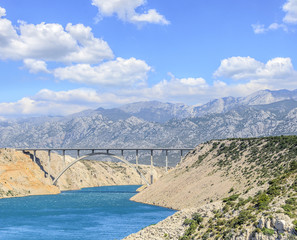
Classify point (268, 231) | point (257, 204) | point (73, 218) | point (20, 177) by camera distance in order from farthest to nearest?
point (20, 177) → point (73, 218) → point (257, 204) → point (268, 231)

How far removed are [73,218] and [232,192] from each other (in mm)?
36351

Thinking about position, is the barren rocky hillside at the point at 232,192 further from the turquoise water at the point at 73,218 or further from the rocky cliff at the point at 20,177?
→ the rocky cliff at the point at 20,177

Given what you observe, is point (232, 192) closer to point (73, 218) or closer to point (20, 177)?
point (73, 218)

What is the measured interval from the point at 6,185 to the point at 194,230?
4207 inches

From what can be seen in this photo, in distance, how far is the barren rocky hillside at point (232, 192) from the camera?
129ft

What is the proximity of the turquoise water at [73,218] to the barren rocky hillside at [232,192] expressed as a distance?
9262 millimetres

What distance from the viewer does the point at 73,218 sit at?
90.0m

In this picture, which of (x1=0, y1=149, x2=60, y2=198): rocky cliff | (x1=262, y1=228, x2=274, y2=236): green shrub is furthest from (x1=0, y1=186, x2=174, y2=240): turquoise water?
(x1=262, y1=228, x2=274, y2=236): green shrub

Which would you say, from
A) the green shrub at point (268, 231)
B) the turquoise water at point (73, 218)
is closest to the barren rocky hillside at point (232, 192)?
the green shrub at point (268, 231)

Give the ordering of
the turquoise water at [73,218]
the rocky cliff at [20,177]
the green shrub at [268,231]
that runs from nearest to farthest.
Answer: the green shrub at [268,231], the turquoise water at [73,218], the rocky cliff at [20,177]

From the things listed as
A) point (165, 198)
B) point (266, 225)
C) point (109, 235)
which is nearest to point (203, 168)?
point (165, 198)

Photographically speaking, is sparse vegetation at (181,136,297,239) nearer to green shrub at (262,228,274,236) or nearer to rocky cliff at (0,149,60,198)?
green shrub at (262,228,274,236)

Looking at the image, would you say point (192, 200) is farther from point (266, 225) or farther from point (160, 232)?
point (266, 225)

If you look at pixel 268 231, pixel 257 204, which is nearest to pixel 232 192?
pixel 257 204
